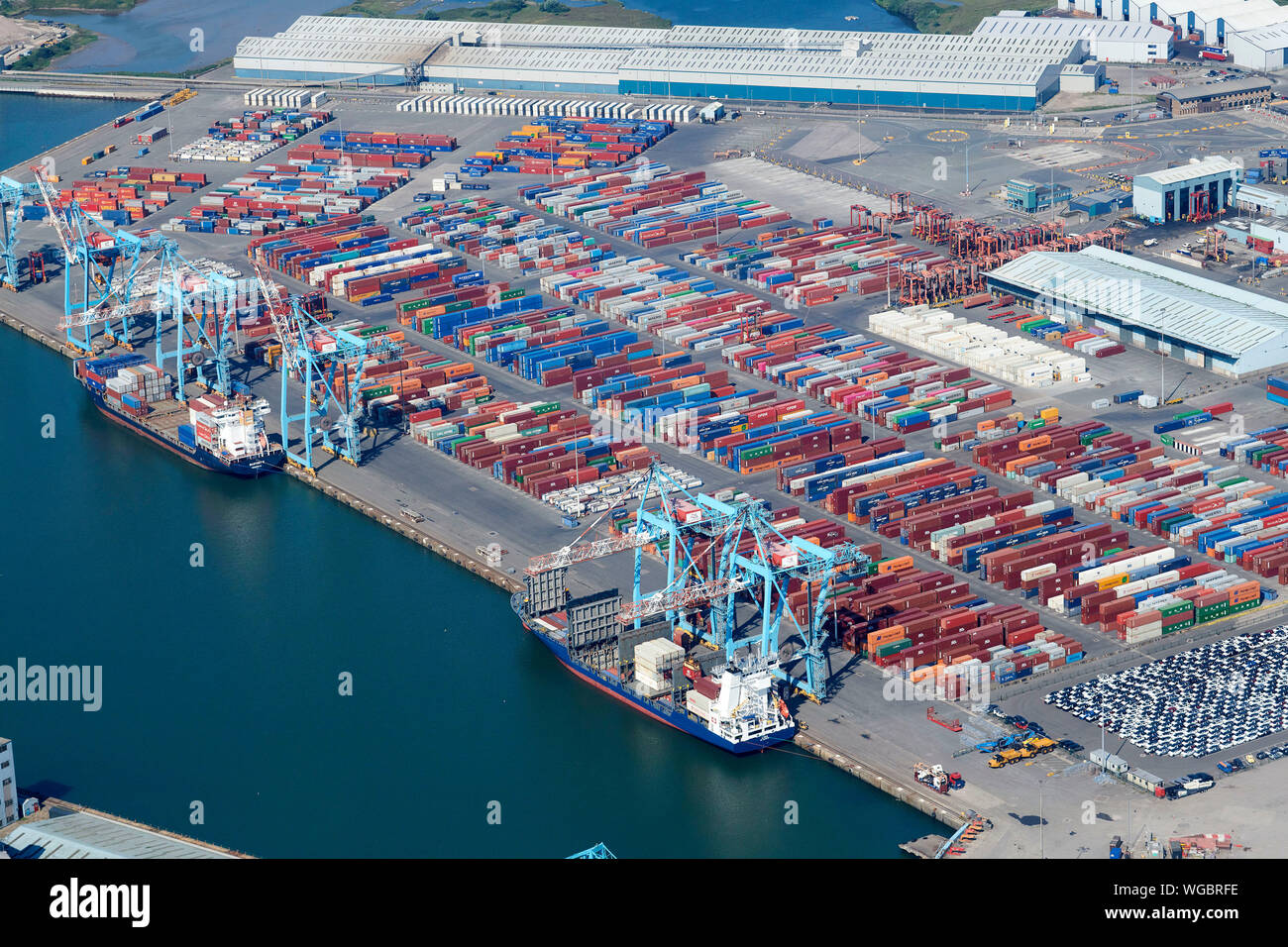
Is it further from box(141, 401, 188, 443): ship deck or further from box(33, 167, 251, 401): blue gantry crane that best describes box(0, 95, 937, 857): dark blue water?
box(33, 167, 251, 401): blue gantry crane

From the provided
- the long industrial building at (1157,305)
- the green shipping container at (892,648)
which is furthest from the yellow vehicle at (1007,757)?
the long industrial building at (1157,305)

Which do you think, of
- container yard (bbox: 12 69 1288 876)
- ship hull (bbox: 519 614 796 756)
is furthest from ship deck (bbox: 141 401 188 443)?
ship hull (bbox: 519 614 796 756)

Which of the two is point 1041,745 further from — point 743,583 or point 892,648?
point 743,583

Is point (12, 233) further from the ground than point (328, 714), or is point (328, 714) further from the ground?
point (12, 233)

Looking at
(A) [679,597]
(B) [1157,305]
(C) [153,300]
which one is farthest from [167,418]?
(B) [1157,305]

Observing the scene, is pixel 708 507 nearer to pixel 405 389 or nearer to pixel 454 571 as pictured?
pixel 454 571

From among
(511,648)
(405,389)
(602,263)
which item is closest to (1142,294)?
(602,263)
